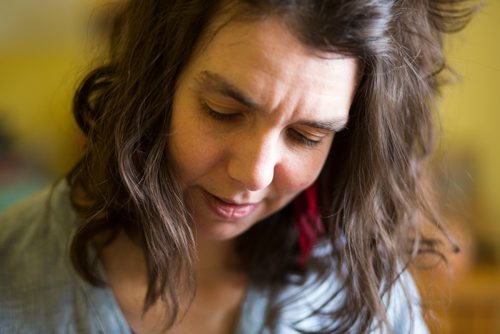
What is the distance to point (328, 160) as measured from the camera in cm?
99

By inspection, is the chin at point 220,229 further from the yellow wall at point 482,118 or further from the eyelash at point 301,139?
the yellow wall at point 482,118

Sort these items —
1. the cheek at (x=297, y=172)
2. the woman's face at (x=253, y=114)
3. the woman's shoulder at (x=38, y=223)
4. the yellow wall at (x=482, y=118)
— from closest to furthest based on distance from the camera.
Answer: the woman's face at (x=253, y=114) → the cheek at (x=297, y=172) → the woman's shoulder at (x=38, y=223) → the yellow wall at (x=482, y=118)

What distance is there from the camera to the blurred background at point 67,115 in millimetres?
2387

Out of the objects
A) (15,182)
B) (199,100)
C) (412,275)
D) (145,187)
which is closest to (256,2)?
(199,100)

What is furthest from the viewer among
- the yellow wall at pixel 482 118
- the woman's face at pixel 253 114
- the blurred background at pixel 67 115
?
the yellow wall at pixel 482 118

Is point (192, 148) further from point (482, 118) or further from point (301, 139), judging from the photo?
point (482, 118)

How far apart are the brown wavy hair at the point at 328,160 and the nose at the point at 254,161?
0.11 metres

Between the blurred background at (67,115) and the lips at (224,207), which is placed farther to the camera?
the blurred background at (67,115)

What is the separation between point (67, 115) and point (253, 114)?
176 cm

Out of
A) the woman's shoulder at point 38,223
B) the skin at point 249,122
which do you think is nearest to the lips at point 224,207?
the skin at point 249,122

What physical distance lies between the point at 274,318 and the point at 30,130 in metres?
2.04

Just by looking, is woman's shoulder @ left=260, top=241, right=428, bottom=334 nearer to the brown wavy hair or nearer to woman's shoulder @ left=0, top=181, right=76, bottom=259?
the brown wavy hair

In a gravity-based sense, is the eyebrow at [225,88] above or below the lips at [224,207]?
above

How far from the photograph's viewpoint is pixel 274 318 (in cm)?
100
